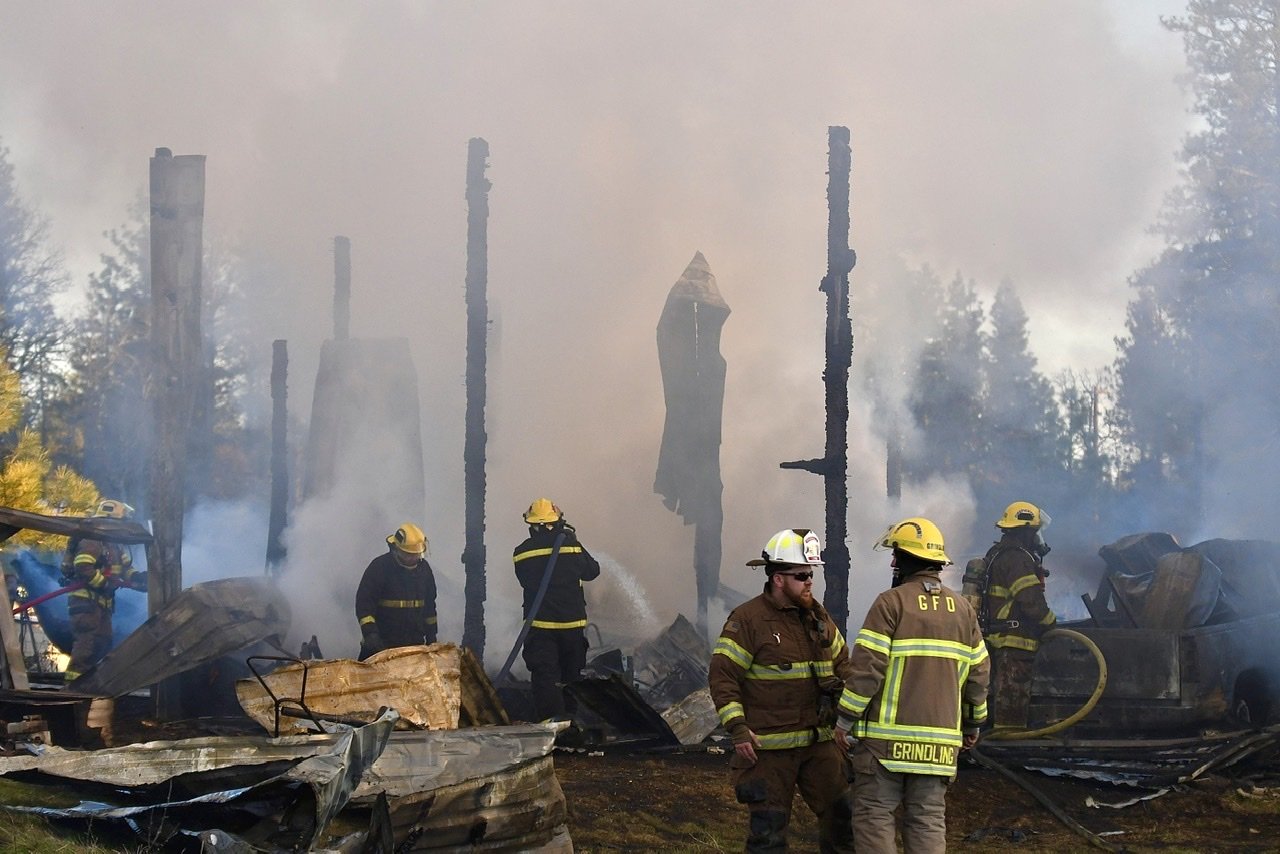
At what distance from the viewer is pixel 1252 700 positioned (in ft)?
33.6

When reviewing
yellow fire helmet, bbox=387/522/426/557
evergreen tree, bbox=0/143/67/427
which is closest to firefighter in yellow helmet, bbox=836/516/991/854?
yellow fire helmet, bbox=387/522/426/557

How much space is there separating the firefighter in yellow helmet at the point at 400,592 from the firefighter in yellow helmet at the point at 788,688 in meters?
5.44

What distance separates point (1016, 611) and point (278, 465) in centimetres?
1087

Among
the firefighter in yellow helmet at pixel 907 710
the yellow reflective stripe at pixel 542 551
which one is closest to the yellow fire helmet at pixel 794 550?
the firefighter in yellow helmet at pixel 907 710

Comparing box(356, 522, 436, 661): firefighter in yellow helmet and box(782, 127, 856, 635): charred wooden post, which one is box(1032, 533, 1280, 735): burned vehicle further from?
box(356, 522, 436, 661): firefighter in yellow helmet

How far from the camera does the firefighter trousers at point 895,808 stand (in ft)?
16.8

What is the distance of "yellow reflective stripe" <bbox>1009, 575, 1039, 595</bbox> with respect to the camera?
31.9 ft

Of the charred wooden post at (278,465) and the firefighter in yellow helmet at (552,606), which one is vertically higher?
the charred wooden post at (278,465)

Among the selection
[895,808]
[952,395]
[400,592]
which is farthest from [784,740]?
[952,395]

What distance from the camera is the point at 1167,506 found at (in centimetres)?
1862

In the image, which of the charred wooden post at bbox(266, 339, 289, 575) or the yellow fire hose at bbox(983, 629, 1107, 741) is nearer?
the yellow fire hose at bbox(983, 629, 1107, 741)

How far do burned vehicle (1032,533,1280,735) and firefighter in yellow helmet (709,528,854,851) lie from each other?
16.4 feet

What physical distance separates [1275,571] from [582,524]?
1338 centimetres

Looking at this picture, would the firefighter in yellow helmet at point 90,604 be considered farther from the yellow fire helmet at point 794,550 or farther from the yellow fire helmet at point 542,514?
the yellow fire helmet at point 794,550
